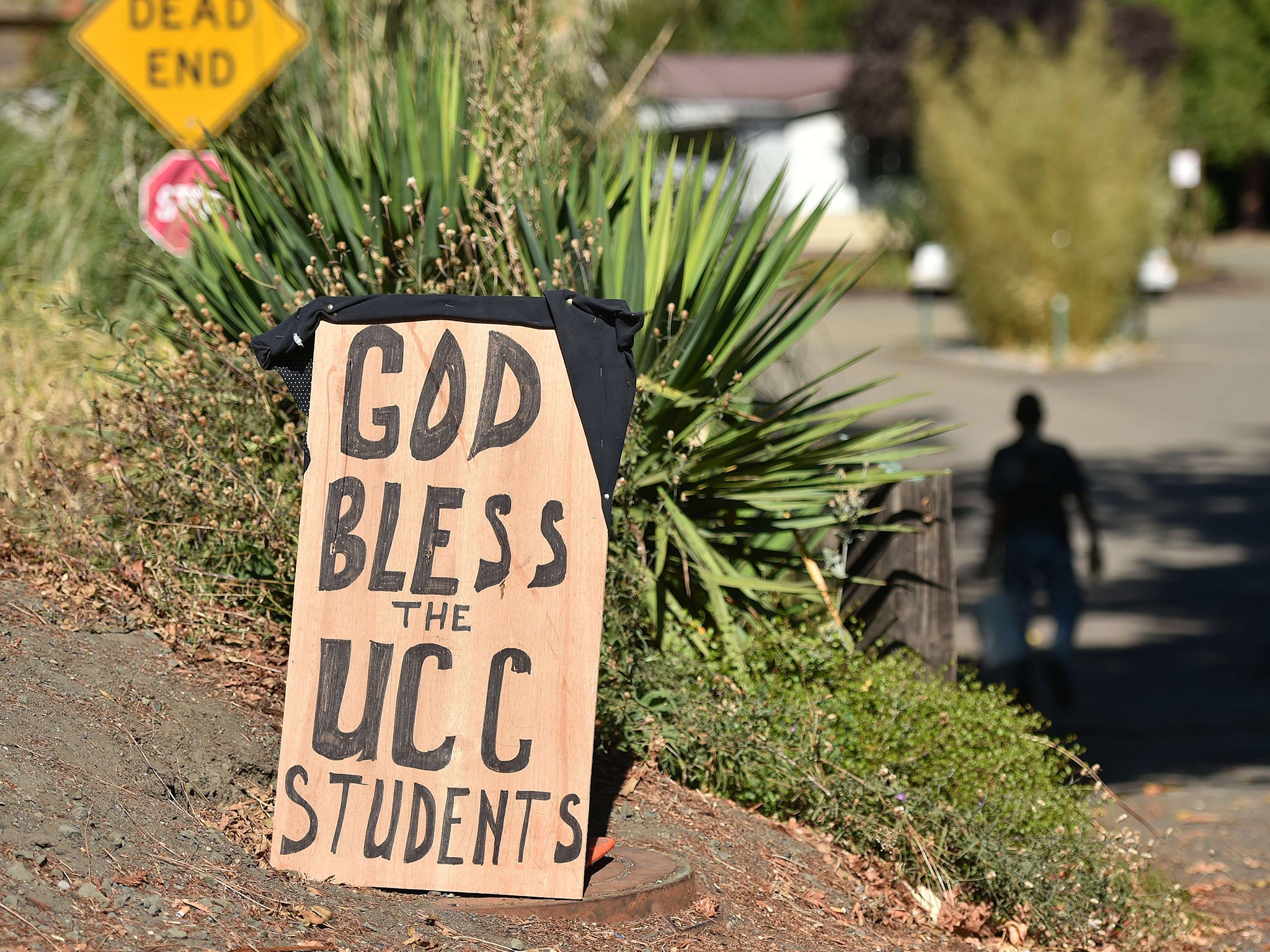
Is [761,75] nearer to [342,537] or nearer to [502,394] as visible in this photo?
[502,394]

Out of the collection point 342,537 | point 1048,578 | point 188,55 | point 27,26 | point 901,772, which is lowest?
point 901,772

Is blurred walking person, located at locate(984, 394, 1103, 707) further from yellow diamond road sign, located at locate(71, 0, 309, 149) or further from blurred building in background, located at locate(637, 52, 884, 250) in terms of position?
blurred building in background, located at locate(637, 52, 884, 250)

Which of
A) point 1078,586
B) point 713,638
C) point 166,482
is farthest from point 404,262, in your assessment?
point 1078,586

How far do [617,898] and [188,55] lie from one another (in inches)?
238

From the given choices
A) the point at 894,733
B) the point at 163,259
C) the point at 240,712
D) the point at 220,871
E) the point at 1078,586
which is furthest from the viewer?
the point at 1078,586

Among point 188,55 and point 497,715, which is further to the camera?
point 188,55

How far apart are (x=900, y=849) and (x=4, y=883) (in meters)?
2.67

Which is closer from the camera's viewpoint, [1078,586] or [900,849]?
[900,849]

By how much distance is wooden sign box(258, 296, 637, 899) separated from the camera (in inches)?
162

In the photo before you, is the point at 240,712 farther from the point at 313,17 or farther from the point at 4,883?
the point at 313,17

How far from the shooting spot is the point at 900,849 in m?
4.93

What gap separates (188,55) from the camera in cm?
855

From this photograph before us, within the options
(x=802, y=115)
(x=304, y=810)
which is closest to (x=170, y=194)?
(x=304, y=810)

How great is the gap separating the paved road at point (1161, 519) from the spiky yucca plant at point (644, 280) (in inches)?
51.3
